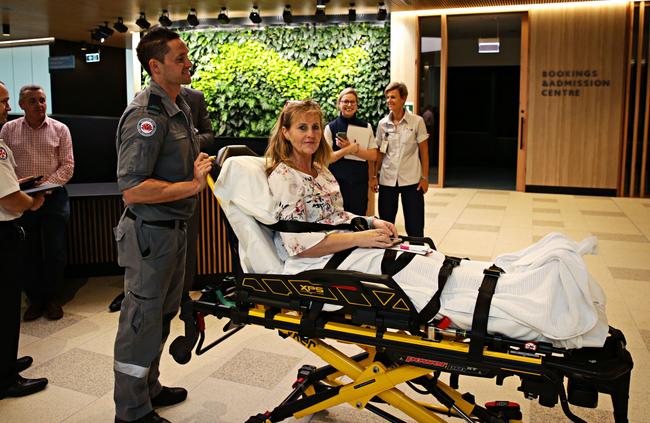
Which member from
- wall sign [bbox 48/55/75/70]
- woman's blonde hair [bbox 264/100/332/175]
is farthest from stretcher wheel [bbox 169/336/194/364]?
wall sign [bbox 48/55/75/70]

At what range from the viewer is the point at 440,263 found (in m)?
2.16

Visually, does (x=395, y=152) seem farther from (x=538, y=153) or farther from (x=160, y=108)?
(x=538, y=153)

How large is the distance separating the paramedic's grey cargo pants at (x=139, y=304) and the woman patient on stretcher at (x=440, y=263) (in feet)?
1.58

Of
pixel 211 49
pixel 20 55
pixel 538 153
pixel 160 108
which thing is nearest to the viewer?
pixel 160 108

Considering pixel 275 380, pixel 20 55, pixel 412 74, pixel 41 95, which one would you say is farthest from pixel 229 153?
pixel 20 55

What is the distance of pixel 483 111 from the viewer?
16828 mm

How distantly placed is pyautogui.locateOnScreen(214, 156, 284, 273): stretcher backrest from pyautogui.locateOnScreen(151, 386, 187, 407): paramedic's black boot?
894 mm

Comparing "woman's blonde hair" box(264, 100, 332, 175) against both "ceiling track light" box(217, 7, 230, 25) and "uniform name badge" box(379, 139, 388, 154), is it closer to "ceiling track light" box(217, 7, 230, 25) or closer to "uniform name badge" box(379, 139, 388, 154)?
"uniform name badge" box(379, 139, 388, 154)

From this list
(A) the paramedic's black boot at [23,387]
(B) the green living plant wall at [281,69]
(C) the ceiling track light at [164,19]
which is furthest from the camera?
(B) the green living plant wall at [281,69]

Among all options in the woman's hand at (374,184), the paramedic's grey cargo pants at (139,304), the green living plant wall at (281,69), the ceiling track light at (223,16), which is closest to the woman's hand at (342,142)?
the woman's hand at (374,184)

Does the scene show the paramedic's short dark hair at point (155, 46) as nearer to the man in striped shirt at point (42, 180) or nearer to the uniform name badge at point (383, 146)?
the man in striped shirt at point (42, 180)

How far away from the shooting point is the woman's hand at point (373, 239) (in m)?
2.27

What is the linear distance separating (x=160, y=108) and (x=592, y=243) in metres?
1.70

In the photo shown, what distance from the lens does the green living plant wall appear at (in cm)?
1104
